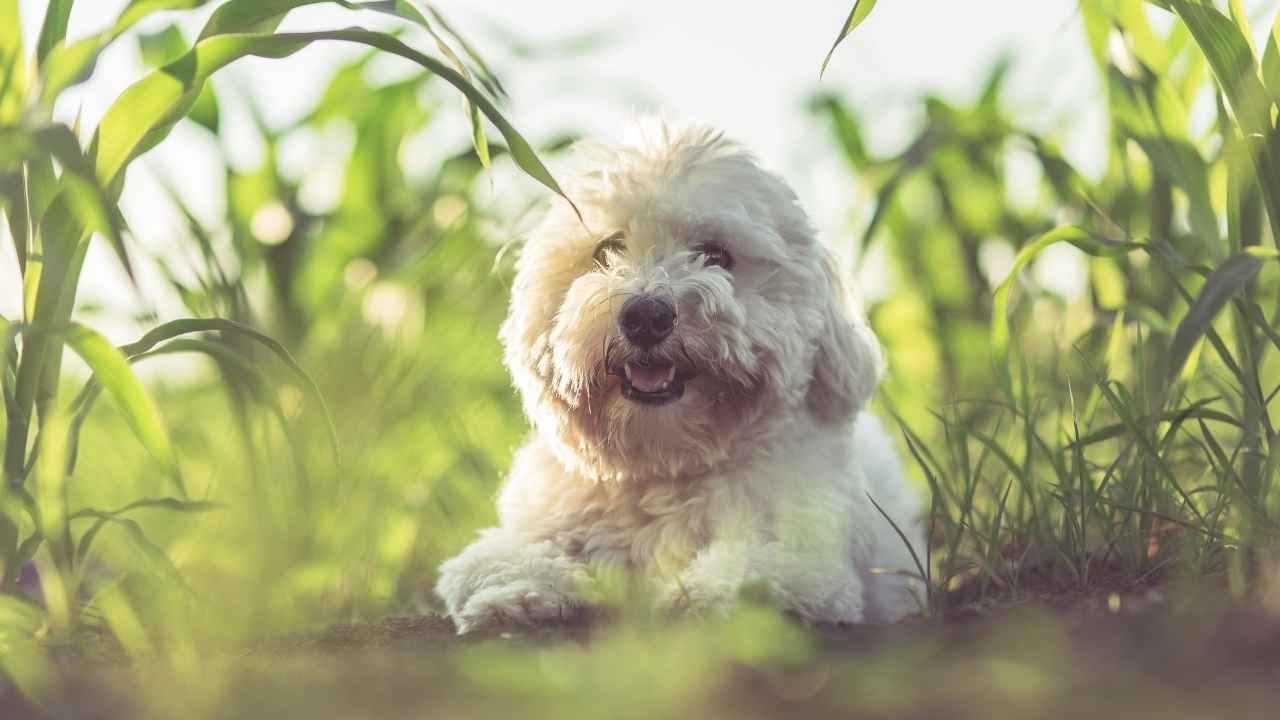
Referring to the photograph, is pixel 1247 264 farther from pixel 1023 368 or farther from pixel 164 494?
pixel 164 494

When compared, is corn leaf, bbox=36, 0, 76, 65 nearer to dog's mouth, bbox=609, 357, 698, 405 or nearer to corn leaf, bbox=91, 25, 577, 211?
corn leaf, bbox=91, 25, 577, 211

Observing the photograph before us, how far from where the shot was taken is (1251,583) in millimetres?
2455

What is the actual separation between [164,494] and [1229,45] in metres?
3.70

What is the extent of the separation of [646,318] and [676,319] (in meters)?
0.08

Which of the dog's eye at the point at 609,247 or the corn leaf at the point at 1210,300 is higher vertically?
the dog's eye at the point at 609,247

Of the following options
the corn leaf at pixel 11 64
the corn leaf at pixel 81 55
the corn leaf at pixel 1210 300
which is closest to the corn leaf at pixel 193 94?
the corn leaf at pixel 81 55

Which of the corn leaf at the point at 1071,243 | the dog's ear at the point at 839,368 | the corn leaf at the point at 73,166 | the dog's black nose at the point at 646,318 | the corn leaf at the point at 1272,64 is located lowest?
the dog's ear at the point at 839,368

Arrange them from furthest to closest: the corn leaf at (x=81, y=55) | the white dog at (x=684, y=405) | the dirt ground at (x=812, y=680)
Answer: the white dog at (x=684, y=405), the corn leaf at (x=81, y=55), the dirt ground at (x=812, y=680)

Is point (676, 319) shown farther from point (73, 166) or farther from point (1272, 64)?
point (1272, 64)

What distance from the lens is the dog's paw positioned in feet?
9.45

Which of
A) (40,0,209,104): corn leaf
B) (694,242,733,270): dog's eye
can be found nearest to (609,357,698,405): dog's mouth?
(694,242,733,270): dog's eye

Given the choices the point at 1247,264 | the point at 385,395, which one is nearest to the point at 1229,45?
the point at 1247,264

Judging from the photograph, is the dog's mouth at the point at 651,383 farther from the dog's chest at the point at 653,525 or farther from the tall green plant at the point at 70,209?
the tall green plant at the point at 70,209

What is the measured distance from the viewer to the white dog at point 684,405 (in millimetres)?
3000
